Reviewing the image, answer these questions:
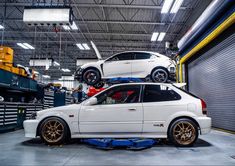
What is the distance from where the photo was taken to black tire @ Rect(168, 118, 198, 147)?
4.12 m

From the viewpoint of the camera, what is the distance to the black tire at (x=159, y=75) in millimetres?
5496

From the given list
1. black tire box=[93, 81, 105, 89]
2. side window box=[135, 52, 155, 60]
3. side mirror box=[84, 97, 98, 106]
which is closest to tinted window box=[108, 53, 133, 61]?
side window box=[135, 52, 155, 60]

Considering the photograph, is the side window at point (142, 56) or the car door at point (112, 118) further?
the side window at point (142, 56)

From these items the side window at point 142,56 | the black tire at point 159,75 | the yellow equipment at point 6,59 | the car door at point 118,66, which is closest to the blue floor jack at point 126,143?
the black tire at point 159,75

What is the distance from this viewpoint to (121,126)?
13.5 ft

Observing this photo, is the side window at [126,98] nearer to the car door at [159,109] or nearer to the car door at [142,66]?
the car door at [159,109]

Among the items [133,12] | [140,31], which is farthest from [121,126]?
[140,31]

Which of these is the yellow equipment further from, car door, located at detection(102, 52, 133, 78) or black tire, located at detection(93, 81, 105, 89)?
car door, located at detection(102, 52, 133, 78)

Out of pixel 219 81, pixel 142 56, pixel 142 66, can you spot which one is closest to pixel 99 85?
pixel 142 66

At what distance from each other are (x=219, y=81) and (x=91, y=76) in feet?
16.0

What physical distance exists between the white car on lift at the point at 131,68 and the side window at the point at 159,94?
3.68 ft

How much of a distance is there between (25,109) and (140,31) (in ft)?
35.5

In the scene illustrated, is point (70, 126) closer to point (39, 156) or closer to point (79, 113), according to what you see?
point (79, 113)

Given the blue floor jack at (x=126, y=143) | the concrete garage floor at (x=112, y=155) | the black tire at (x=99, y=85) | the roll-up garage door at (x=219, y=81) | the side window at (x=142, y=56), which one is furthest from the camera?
the roll-up garage door at (x=219, y=81)
